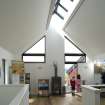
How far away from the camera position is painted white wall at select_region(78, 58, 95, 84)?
17006mm

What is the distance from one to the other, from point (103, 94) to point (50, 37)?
8.91 m

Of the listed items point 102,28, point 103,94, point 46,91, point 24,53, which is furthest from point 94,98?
point 24,53

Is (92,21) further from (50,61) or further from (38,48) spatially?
(38,48)

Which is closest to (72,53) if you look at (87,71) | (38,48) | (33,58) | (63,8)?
(87,71)

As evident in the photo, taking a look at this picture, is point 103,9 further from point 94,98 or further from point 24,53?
point 24,53

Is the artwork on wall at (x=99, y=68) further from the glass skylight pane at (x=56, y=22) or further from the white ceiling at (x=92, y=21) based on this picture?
the glass skylight pane at (x=56, y=22)

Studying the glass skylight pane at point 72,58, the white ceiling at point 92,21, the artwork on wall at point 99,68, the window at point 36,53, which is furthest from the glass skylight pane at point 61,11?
the artwork on wall at point 99,68

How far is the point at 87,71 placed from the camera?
56.2ft

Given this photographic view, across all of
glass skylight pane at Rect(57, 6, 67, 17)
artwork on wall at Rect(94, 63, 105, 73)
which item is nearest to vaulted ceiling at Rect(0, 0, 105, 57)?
artwork on wall at Rect(94, 63, 105, 73)

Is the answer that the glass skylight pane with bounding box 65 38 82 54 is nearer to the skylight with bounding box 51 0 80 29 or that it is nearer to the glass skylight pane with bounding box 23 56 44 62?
the skylight with bounding box 51 0 80 29

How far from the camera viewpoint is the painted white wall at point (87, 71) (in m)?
17.0

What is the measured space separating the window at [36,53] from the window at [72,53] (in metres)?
1.49

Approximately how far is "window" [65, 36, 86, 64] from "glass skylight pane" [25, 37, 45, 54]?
1.52 m

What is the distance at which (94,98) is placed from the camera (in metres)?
7.46
